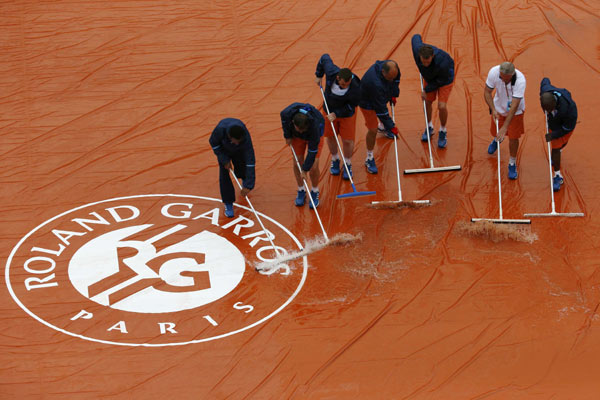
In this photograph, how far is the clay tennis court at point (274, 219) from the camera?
693cm

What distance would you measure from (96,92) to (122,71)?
0.58m

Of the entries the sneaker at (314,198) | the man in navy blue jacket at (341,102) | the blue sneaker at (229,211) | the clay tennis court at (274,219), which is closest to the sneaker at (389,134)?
the clay tennis court at (274,219)

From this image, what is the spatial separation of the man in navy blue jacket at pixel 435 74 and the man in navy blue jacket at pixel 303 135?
156 cm

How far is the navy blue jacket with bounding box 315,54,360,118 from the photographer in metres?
8.80

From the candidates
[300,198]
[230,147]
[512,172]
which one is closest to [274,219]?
[300,198]

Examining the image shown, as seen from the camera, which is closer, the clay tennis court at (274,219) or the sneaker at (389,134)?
the clay tennis court at (274,219)

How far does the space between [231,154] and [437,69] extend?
272 cm

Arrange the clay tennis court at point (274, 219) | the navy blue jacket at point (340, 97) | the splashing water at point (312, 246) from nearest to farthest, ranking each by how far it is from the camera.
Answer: the clay tennis court at point (274, 219) → the splashing water at point (312, 246) → the navy blue jacket at point (340, 97)

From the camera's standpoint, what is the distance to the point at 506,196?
9000 millimetres

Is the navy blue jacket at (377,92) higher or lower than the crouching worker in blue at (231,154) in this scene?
higher

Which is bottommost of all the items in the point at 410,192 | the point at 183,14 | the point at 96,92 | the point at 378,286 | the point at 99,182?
the point at 378,286

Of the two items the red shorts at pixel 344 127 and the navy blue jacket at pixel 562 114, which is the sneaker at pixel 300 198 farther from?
the navy blue jacket at pixel 562 114

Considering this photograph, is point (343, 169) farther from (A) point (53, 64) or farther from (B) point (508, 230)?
(A) point (53, 64)

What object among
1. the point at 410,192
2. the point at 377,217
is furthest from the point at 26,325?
the point at 410,192
